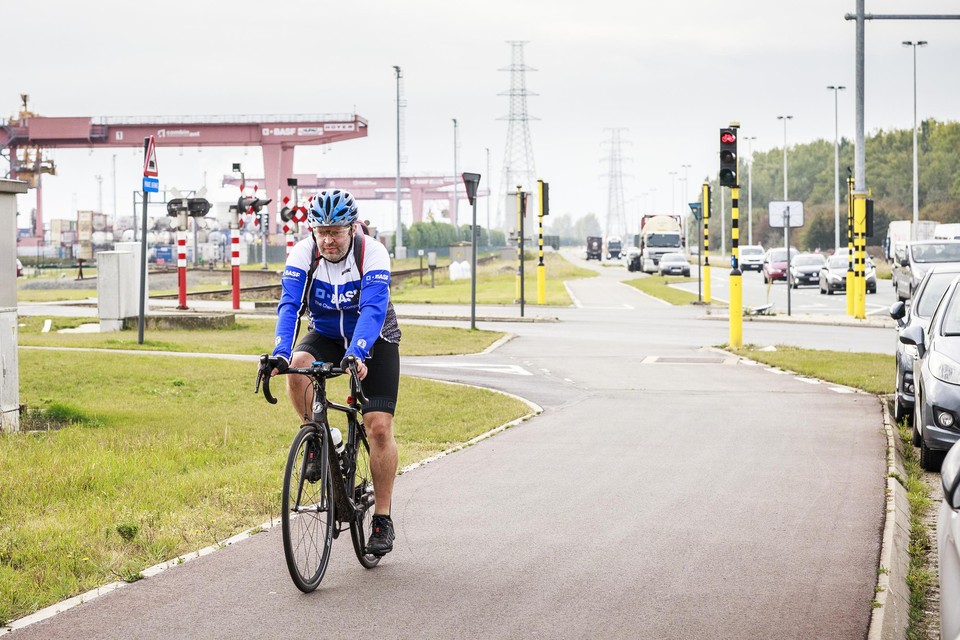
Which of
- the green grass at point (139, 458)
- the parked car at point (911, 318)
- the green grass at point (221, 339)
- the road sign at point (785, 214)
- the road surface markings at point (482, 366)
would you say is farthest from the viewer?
the road sign at point (785, 214)

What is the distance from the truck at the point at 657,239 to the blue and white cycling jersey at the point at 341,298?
66.2 m

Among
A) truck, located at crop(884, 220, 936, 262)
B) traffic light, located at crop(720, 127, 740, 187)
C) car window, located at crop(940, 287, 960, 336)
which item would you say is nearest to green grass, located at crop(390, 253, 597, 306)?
truck, located at crop(884, 220, 936, 262)

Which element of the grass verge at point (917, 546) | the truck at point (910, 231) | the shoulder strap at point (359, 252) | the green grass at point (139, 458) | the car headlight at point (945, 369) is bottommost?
the grass verge at point (917, 546)

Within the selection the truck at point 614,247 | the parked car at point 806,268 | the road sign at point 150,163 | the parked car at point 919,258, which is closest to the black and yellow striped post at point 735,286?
the road sign at point 150,163

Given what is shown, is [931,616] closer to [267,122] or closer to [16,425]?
[16,425]

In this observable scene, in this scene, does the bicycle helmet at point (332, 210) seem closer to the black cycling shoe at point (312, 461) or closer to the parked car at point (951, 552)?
the black cycling shoe at point (312, 461)

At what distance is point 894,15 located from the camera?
93.9 feet

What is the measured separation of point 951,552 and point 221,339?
19.5 m

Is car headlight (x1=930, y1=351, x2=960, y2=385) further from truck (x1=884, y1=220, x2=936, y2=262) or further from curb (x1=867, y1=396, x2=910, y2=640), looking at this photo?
truck (x1=884, y1=220, x2=936, y2=262)

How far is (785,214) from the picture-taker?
31281mm

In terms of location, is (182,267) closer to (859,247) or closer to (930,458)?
(859,247)

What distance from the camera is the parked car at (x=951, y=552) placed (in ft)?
11.7

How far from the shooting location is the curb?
534 centimetres

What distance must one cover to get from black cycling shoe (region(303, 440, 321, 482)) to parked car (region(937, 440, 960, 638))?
281cm
